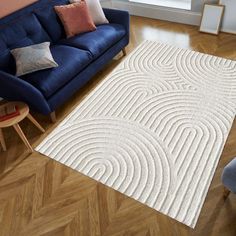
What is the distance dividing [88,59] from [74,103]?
20.2 inches

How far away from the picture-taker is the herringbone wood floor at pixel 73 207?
1.87 metres

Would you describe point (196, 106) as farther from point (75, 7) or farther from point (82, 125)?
point (75, 7)

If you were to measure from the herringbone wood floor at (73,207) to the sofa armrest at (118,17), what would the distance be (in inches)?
72.3

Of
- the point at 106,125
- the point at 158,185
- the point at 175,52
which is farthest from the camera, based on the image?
the point at 175,52

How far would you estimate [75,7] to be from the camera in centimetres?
317

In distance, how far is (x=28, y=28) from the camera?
293cm

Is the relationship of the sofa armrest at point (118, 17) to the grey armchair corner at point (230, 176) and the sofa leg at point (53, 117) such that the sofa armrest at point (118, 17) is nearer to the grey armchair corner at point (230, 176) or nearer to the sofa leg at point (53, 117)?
the sofa leg at point (53, 117)

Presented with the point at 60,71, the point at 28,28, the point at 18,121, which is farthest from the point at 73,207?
the point at 28,28

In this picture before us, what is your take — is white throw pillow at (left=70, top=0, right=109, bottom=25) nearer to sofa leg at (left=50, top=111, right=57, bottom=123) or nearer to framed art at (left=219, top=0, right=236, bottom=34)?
sofa leg at (left=50, top=111, right=57, bottom=123)

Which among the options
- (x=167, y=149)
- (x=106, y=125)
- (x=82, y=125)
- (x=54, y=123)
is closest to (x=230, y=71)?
(x=167, y=149)

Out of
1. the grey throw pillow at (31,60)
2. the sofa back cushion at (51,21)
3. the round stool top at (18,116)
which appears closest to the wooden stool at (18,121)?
the round stool top at (18,116)

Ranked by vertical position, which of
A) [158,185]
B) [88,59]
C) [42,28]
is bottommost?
[158,185]

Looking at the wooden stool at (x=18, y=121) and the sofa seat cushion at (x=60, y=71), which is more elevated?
the sofa seat cushion at (x=60, y=71)

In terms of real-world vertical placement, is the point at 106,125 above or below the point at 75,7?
below
